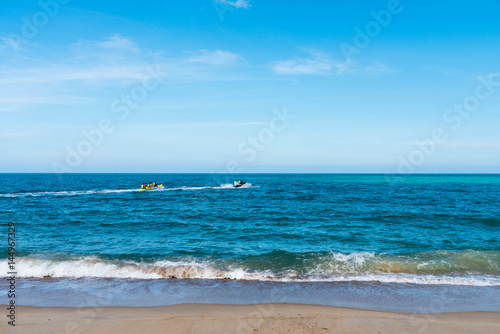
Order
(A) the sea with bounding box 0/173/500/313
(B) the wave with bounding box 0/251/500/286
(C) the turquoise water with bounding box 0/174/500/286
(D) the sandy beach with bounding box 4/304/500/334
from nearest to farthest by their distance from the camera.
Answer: (D) the sandy beach with bounding box 4/304/500/334, (A) the sea with bounding box 0/173/500/313, (B) the wave with bounding box 0/251/500/286, (C) the turquoise water with bounding box 0/174/500/286

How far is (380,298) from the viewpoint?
9812 mm

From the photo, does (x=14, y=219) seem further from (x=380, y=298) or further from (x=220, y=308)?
(x=380, y=298)

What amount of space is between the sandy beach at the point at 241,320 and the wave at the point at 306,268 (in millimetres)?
2892

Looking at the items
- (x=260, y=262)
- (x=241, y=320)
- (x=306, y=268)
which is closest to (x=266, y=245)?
(x=260, y=262)

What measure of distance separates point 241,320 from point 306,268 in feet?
17.7

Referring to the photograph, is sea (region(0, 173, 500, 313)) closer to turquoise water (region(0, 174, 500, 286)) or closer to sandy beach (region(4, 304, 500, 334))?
turquoise water (region(0, 174, 500, 286))

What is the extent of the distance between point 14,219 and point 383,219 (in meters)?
29.7

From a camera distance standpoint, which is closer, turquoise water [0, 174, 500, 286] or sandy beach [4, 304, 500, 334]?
sandy beach [4, 304, 500, 334]

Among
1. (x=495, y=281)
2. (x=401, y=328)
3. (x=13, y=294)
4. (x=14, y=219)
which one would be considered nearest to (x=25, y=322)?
(x=13, y=294)

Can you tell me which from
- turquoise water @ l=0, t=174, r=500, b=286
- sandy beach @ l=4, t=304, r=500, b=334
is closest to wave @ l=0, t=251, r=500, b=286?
turquoise water @ l=0, t=174, r=500, b=286

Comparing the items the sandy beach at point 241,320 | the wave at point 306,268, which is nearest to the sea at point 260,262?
the wave at point 306,268

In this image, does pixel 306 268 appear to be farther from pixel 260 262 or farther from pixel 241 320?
pixel 241 320

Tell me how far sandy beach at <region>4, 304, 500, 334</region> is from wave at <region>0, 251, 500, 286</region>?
9.49ft

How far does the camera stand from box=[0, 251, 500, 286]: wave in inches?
463
